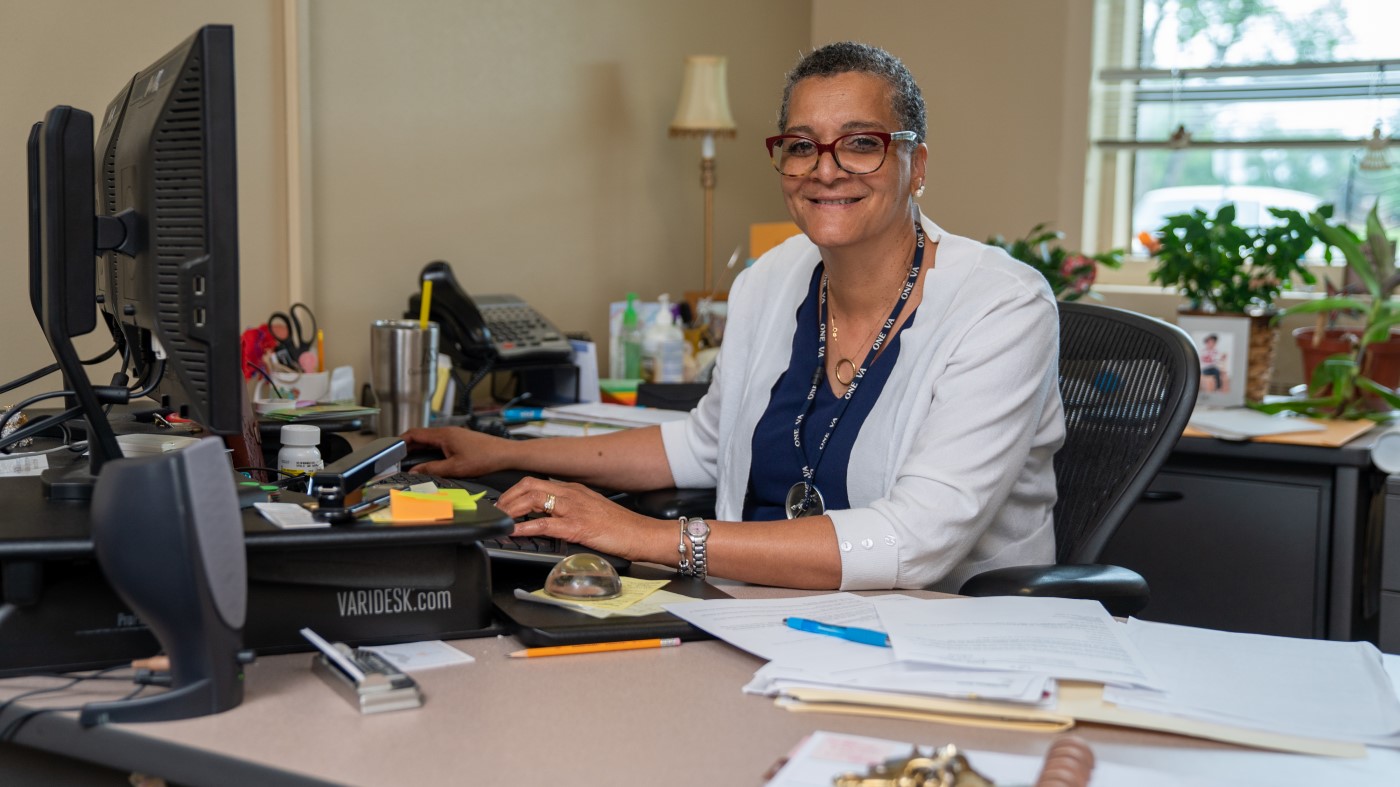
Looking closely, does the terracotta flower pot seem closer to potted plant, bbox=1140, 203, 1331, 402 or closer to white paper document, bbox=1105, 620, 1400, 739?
potted plant, bbox=1140, 203, 1331, 402

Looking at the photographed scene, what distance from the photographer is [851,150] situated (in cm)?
161

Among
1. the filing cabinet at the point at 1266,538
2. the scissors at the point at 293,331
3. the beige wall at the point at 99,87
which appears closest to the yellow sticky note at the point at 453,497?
the beige wall at the point at 99,87

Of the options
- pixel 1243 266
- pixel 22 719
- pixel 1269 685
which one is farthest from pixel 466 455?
pixel 1243 266

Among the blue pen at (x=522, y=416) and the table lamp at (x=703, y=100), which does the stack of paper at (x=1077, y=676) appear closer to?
the blue pen at (x=522, y=416)

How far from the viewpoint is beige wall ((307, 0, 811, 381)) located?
8.35 ft

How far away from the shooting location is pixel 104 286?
138 centimetres

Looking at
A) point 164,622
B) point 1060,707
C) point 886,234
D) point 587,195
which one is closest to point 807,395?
point 886,234

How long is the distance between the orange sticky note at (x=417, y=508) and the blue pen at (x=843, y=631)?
1.07 feet

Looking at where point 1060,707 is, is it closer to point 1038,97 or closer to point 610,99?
point 610,99

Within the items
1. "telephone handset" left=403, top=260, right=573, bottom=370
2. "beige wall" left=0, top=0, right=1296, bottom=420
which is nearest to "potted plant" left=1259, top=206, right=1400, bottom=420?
"beige wall" left=0, top=0, right=1296, bottom=420

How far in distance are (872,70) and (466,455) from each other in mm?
787

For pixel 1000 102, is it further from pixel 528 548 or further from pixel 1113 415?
pixel 528 548

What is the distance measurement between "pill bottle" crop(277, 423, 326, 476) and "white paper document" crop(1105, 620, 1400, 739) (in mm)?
962

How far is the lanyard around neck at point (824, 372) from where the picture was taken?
1.65 m
